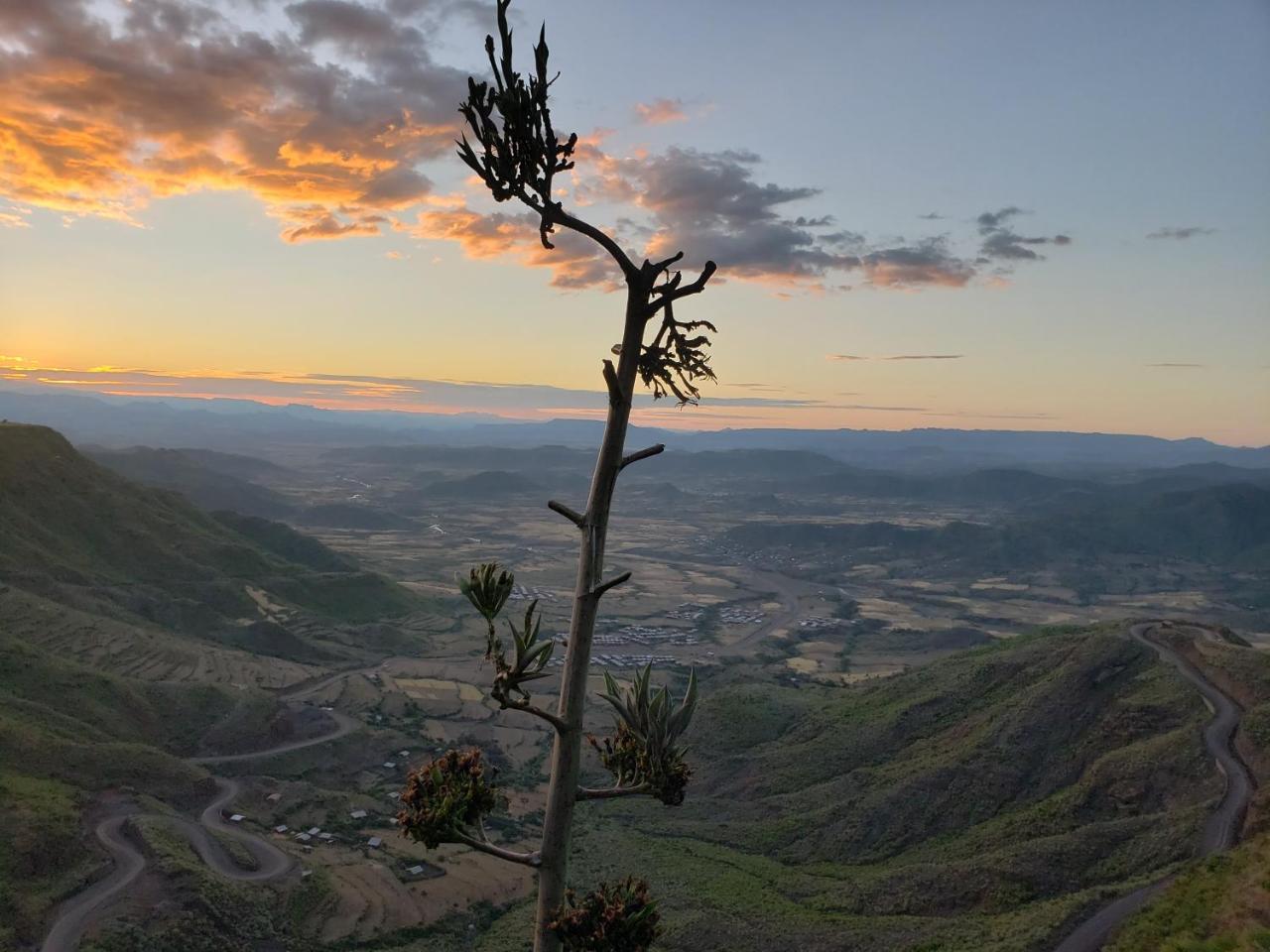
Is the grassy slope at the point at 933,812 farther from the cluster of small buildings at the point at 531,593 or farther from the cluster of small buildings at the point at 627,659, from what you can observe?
the cluster of small buildings at the point at 531,593

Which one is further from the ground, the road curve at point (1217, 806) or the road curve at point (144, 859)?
the road curve at point (1217, 806)

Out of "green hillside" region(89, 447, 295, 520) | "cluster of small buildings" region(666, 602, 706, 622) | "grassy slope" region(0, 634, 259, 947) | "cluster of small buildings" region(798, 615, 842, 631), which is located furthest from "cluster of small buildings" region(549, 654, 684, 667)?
"green hillside" region(89, 447, 295, 520)

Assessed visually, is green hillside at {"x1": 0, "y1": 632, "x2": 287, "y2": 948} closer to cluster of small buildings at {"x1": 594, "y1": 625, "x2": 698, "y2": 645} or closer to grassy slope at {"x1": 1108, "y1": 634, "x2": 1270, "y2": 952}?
grassy slope at {"x1": 1108, "y1": 634, "x2": 1270, "y2": 952}

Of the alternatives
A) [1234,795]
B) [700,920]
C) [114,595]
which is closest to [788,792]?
[700,920]

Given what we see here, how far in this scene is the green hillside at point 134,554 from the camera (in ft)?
241

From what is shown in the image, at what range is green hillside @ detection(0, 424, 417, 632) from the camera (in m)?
73.4

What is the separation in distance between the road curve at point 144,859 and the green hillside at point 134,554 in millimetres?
36499

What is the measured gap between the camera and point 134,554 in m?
84.0

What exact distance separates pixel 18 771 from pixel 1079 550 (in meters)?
197

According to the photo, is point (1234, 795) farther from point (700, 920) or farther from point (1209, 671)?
Result: point (700, 920)

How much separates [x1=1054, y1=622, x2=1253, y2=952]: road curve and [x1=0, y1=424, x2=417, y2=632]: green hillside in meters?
77.8

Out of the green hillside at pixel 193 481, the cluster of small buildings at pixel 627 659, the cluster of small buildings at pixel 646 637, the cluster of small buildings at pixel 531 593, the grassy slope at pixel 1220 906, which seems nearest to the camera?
the grassy slope at pixel 1220 906

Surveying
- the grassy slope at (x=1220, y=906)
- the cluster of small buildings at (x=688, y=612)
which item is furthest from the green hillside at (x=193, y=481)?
the grassy slope at (x=1220, y=906)

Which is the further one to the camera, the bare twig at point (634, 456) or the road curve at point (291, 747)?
the road curve at point (291, 747)
